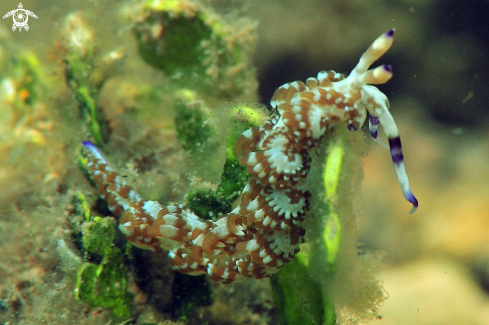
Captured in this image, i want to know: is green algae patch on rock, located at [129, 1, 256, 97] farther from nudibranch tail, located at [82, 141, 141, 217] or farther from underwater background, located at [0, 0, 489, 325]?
nudibranch tail, located at [82, 141, 141, 217]

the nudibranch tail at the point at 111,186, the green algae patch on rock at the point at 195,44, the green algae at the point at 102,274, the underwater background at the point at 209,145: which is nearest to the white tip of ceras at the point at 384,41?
the underwater background at the point at 209,145

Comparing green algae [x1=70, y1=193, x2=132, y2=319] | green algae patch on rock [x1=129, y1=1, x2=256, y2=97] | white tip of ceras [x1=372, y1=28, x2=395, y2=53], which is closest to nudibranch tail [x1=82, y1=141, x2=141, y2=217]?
green algae [x1=70, y1=193, x2=132, y2=319]

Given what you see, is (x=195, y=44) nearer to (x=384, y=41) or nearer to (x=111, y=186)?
(x=111, y=186)

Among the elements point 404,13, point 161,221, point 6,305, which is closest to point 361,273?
point 161,221

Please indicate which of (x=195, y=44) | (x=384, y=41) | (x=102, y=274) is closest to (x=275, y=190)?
(x=384, y=41)

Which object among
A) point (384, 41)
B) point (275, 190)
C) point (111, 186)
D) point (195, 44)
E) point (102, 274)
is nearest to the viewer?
point (384, 41)

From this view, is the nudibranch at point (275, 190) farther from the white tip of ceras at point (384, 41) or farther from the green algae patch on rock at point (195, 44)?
the green algae patch on rock at point (195, 44)

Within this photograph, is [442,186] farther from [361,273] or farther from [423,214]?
[361,273]
